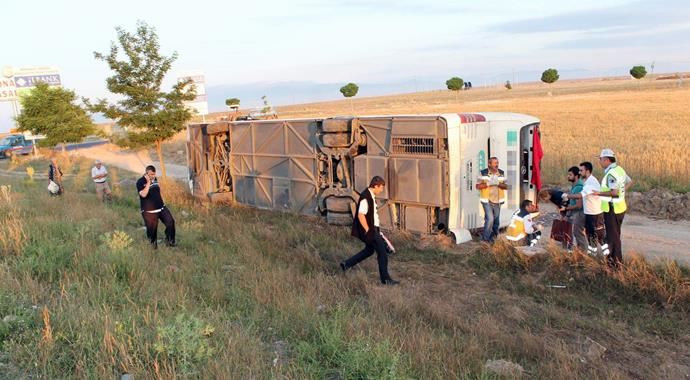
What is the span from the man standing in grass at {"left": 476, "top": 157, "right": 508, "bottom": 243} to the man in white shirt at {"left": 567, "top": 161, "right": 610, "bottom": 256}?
4.38 ft

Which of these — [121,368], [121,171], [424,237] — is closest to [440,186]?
[424,237]

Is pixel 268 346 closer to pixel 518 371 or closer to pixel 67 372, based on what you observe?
pixel 67 372

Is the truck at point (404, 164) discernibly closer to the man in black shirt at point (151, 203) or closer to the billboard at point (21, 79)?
the man in black shirt at point (151, 203)

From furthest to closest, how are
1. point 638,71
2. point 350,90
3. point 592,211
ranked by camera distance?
1. point 638,71
2. point 350,90
3. point 592,211

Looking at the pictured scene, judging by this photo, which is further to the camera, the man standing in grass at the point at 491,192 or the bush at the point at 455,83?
the bush at the point at 455,83

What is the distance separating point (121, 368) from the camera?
398cm

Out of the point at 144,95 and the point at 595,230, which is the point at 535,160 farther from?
the point at 144,95

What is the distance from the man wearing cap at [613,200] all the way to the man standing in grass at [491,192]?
2.12 m

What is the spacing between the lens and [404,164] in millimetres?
10258

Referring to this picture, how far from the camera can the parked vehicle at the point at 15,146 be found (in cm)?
3831

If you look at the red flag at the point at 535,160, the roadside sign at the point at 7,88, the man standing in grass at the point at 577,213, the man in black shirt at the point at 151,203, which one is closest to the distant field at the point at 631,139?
the red flag at the point at 535,160

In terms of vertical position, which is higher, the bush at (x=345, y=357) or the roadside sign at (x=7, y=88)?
the roadside sign at (x=7, y=88)

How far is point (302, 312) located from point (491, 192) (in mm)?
Result: 5279

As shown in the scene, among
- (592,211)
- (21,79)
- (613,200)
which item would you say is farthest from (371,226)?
(21,79)
